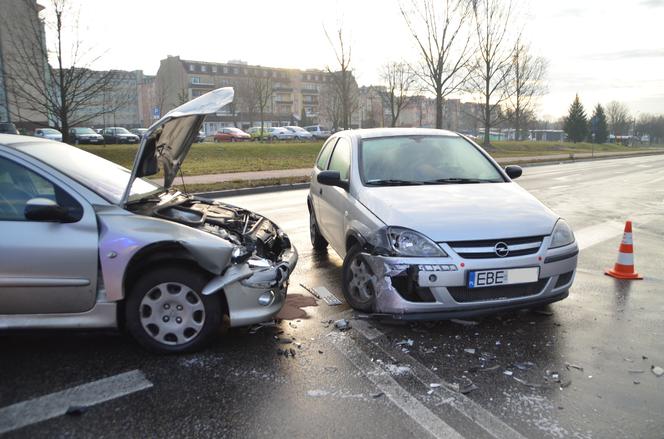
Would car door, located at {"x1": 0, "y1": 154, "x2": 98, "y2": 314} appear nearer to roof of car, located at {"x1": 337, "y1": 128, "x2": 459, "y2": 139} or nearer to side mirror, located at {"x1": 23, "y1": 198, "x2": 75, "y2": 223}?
side mirror, located at {"x1": 23, "y1": 198, "x2": 75, "y2": 223}

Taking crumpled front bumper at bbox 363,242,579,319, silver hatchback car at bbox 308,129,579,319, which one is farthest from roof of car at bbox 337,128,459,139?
crumpled front bumper at bbox 363,242,579,319

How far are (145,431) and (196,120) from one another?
9.49 feet

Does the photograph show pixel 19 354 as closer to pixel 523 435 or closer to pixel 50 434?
pixel 50 434

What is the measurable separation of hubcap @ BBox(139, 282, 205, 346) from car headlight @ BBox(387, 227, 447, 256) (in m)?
1.49

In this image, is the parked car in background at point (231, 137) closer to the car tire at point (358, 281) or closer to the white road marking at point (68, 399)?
the car tire at point (358, 281)

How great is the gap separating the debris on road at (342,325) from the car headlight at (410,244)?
2.59ft

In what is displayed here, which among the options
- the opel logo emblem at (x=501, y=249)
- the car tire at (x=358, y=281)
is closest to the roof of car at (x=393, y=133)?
the car tire at (x=358, y=281)

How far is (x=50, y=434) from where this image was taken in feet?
8.58

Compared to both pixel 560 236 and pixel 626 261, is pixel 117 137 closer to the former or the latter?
pixel 626 261

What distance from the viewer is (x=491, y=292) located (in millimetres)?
3689

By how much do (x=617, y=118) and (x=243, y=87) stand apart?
217 feet

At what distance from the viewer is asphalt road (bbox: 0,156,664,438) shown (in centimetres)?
271

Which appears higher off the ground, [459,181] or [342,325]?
[459,181]

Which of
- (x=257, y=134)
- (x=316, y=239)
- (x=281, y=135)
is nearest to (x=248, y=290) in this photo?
(x=316, y=239)
